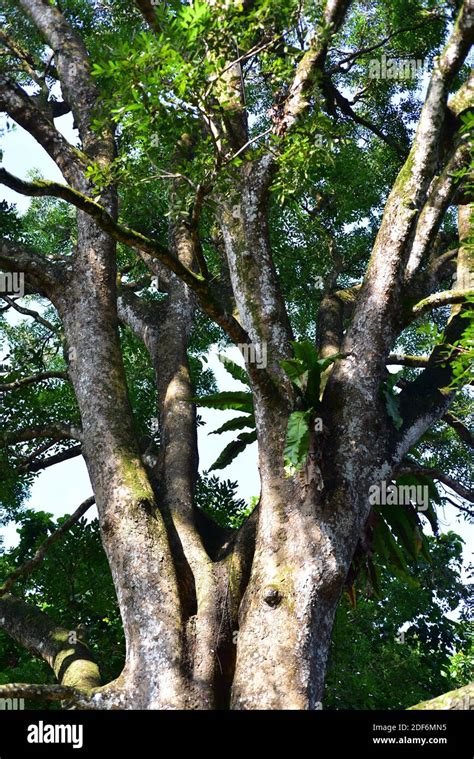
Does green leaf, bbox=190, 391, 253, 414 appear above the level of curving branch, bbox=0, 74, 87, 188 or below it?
below

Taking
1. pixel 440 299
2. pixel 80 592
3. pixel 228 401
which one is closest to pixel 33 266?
pixel 228 401

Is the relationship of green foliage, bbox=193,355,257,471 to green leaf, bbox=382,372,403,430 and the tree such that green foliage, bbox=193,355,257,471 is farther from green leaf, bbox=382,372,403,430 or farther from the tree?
green leaf, bbox=382,372,403,430

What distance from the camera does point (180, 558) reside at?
6539mm

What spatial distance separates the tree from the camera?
592 centimetres

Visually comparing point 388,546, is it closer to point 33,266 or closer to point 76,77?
point 33,266

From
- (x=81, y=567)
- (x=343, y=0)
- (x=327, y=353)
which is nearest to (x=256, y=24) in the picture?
(x=343, y=0)

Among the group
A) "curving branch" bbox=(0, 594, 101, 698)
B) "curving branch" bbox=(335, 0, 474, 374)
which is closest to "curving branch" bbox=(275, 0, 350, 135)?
"curving branch" bbox=(335, 0, 474, 374)

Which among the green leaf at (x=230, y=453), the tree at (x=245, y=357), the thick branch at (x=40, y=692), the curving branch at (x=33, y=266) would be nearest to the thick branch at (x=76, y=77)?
the tree at (x=245, y=357)

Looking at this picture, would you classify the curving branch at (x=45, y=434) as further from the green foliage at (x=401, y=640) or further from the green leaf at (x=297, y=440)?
the green foliage at (x=401, y=640)

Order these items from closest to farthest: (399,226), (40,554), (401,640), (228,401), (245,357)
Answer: (245,357)
(399,226)
(40,554)
(228,401)
(401,640)

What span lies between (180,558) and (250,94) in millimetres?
7508

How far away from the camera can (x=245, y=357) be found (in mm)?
6426

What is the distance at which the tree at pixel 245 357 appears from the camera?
19.4 feet

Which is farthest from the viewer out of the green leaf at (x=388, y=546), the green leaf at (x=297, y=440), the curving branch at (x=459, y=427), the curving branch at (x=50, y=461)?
the curving branch at (x=459, y=427)
